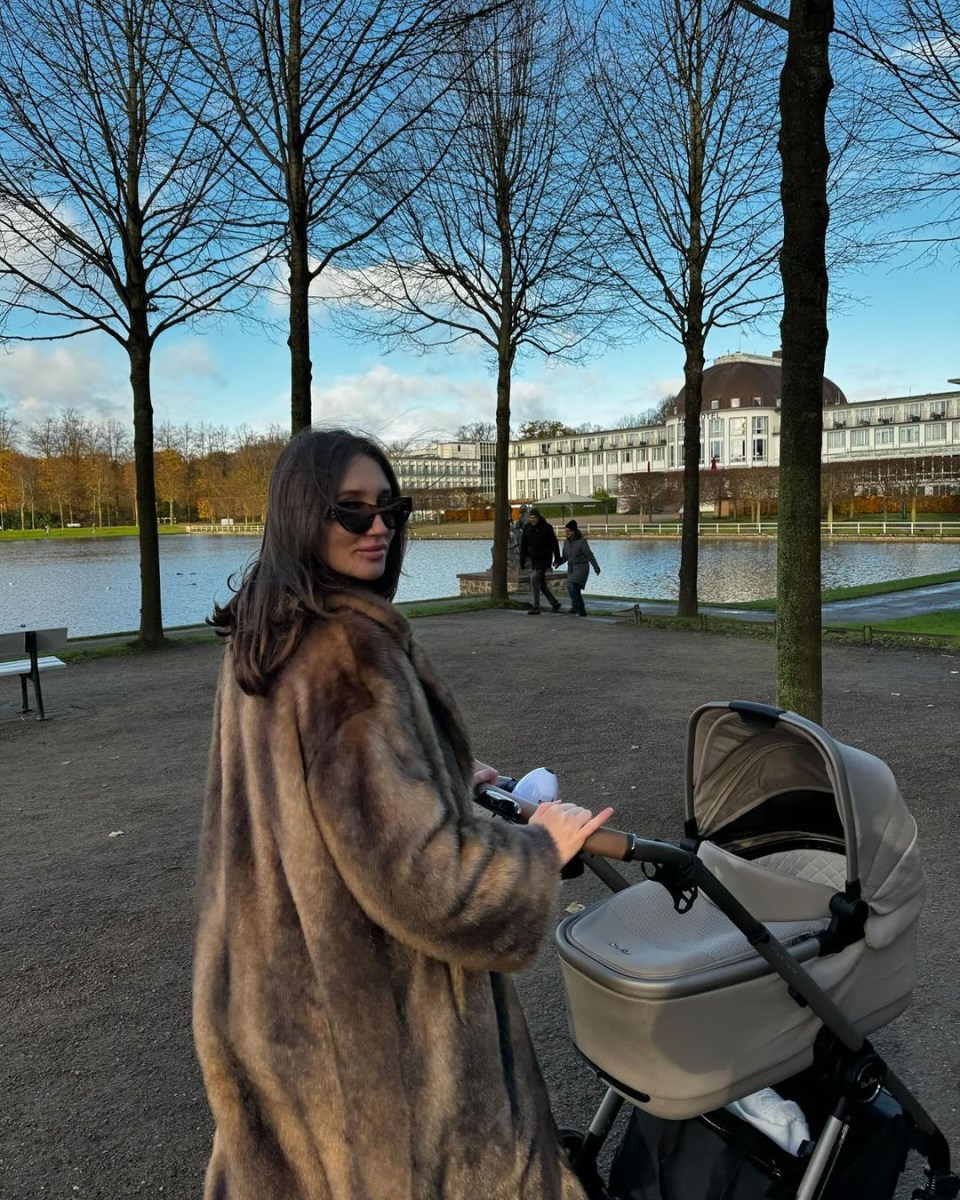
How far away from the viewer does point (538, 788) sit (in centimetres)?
204

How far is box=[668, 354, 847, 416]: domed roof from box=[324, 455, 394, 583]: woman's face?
5065 inches

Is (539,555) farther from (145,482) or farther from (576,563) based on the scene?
(145,482)

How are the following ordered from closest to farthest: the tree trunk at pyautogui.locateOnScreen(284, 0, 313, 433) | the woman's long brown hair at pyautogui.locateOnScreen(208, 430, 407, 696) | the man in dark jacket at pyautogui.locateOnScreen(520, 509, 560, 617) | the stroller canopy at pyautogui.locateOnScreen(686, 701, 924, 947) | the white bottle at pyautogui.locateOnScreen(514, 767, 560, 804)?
the woman's long brown hair at pyautogui.locateOnScreen(208, 430, 407, 696)
the white bottle at pyautogui.locateOnScreen(514, 767, 560, 804)
the stroller canopy at pyautogui.locateOnScreen(686, 701, 924, 947)
the tree trunk at pyautogui.locateOnScreen(284, 0, 313, 433)
the man in dark jacket at pyautogui.locateOnScreen(520, 509, 560, 617)

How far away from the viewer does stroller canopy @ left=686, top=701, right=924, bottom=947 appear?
2221mm

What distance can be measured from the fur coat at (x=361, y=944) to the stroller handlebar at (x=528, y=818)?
0.11 meters

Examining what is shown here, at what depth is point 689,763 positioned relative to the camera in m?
2.80

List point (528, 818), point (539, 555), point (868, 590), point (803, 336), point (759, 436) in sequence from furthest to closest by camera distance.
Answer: point (759, 436) → point (868, 590) → point (539, 555) → point (803, 336) → point (528, 818)

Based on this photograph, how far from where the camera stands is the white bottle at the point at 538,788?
→ 2.02m

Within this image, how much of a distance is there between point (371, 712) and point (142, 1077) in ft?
8.41

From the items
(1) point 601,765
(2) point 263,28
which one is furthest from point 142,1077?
(2) point 263,28

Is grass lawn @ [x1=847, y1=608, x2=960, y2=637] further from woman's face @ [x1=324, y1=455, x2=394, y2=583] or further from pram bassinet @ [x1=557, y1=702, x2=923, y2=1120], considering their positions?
Answer: woman's face @ [x1=324, y1=455, x2=394, y2=583]

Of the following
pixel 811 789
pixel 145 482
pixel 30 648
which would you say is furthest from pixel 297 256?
pixel 811 789

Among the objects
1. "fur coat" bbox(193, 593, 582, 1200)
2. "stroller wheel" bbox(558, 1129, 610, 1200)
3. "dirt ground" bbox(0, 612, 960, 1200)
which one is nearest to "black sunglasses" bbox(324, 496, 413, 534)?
"fur coat" bbox(193, 593, 582, 1200)

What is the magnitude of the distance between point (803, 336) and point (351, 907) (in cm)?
478
